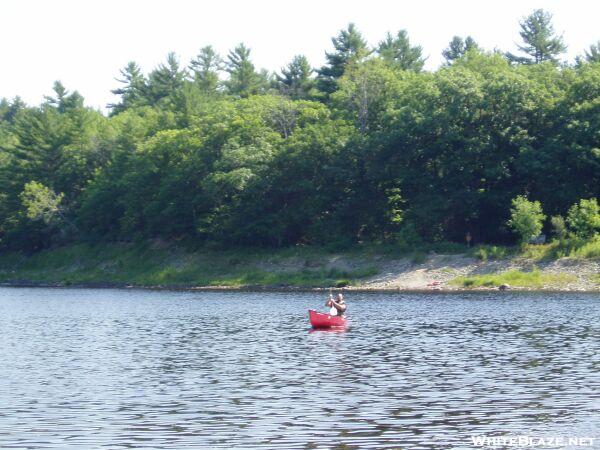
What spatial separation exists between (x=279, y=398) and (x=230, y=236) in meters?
70.2

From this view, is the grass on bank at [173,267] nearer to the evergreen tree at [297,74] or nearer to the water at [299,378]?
the water at [299,378]

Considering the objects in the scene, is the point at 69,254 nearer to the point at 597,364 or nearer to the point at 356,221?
the point at 356,221

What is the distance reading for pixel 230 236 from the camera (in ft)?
332

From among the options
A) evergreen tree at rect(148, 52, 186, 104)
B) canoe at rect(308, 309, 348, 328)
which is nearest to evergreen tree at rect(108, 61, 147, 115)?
evergreen tree at rect(148, 52, 186, 104)

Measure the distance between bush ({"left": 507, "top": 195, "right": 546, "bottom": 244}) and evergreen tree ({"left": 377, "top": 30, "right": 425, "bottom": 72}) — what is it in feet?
226

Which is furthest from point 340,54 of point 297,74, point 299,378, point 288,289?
point 299,378

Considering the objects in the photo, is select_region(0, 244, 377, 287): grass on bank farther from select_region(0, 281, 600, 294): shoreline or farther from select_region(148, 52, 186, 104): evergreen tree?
select_region(148, 52, 186, 104): evergreen tree

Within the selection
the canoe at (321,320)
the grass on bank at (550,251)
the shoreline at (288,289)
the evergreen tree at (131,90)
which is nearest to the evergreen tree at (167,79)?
the evergreen tree at (131,90)

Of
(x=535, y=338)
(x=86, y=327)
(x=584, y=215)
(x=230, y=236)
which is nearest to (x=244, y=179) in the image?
(x=230, y=236)

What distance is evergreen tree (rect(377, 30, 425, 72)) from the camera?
499 feet

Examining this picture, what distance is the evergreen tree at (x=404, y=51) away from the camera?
152125 mm

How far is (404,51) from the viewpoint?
15438cm

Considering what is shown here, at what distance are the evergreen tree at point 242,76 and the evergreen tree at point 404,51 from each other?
20394 mm

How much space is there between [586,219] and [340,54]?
A: 5657cm
